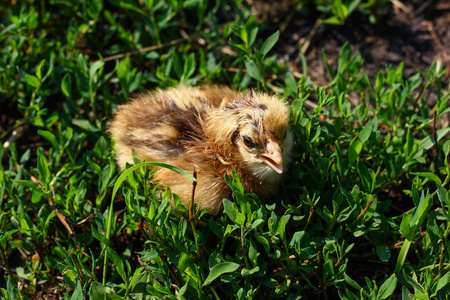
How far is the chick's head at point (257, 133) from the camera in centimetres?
296

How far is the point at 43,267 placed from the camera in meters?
3.40

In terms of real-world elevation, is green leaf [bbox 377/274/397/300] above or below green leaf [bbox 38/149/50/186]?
below

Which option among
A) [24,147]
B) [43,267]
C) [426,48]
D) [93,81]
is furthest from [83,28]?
[426,48]

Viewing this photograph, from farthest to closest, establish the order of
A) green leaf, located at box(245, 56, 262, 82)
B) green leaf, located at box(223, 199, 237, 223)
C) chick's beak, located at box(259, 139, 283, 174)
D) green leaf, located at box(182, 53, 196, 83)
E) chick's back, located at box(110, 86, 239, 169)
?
1. green leaf, located at box(182, 53, 196, 83)
2. green leaf, located at box(245, 56, 262, 82)
3. chick's back, located at box(110, 86, 239, 169)
4. chick's beak, located at box(259, 139, 283, 174)
5. green leaf, located at box(223, 199, 237, 223)

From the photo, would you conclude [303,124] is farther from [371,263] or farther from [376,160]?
[371,263]

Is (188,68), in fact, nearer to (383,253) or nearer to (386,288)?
(383,253)

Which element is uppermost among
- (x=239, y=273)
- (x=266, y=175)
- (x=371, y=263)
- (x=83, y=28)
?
(x=83, y=28)

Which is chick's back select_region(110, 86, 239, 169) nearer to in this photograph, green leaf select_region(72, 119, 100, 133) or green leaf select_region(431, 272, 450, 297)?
green leaf select_region(72, 119, 100, 133)

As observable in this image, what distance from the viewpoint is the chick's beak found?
290cm

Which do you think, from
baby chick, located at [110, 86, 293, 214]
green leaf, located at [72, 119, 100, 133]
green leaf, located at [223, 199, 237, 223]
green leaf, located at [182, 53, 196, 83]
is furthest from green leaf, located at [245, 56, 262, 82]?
green leaf, located at [72, 119, 100, 133]

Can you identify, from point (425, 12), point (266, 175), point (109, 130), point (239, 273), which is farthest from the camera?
point (425, 12)

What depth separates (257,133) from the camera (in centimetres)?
297

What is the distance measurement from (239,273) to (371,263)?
0.95 metres

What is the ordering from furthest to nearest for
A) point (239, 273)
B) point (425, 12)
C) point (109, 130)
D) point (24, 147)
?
point (425, 12) → point (24, 147) → point (109, 130) → point (239, 273)
